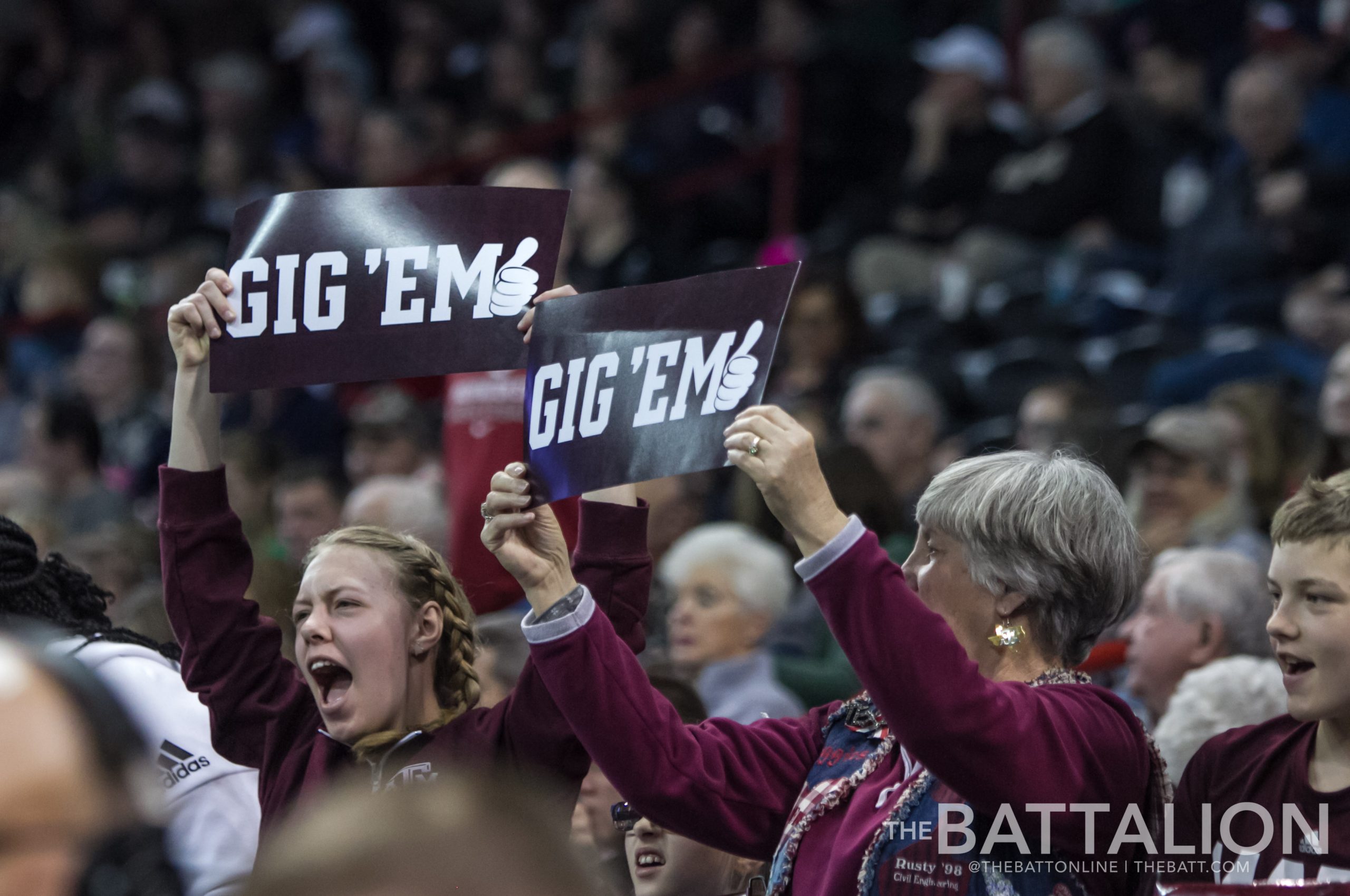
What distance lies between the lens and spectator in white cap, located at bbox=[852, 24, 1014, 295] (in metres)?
8.30

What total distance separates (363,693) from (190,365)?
1.98 ft

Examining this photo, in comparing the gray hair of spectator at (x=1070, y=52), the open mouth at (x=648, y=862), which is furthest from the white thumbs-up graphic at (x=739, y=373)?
the gray hair of spectator at (x=1070, y=52)

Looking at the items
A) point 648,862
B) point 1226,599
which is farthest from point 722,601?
point 648,862

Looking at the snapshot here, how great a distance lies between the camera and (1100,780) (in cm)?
237

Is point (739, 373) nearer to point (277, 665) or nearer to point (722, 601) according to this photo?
point (277, 665)

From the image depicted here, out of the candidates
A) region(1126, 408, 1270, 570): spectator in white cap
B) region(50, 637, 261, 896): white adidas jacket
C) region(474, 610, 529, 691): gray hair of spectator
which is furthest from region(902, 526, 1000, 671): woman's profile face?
region(1126, 408, 1270, 570): spectator in white cap

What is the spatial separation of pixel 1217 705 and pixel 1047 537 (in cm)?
108

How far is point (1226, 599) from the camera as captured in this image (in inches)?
148

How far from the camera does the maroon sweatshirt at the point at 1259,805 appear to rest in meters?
2.38

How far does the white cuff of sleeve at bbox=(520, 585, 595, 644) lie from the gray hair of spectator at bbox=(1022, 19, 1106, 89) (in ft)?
21.2

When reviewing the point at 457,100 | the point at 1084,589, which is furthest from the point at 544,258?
the point at 457,100

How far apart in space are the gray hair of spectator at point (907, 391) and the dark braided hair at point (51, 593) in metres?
3.05

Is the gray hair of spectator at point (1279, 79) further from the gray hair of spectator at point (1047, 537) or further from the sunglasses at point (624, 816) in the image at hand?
the sunglasses at point (624, 816)

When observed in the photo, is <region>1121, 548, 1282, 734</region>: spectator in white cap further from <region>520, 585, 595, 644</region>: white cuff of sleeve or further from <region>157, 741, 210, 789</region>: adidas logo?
<region>157, 741, 210, 789</region>: adidas logo
